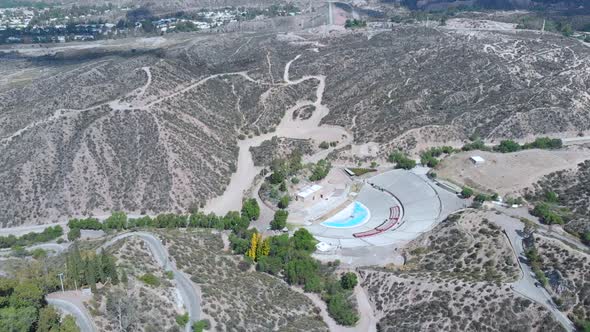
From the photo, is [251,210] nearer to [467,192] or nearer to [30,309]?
[467,192]

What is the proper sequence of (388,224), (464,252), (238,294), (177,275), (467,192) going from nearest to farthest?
(238,294) < (177,275) < (464,252) < (388,224) < (467,192)

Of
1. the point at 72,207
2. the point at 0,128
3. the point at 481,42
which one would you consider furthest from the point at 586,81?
the point at 0,128

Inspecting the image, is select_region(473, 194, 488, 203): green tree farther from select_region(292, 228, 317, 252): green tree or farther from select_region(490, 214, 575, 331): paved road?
select_region(292, 228, 317, 252): green tree

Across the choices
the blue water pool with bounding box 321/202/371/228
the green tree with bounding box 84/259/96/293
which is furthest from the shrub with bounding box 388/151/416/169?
the green tree with bounding box 84/259/96/293

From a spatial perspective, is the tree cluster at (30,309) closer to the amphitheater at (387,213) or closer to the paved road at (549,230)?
the amphitheater at (387,213)

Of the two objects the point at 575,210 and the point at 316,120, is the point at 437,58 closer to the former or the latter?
the point at 316,120

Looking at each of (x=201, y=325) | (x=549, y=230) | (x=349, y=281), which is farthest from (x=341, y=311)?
(x=549, y=230)

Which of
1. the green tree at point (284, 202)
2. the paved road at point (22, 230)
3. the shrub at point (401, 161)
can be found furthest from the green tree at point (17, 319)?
the shrub at point (401, 161)
